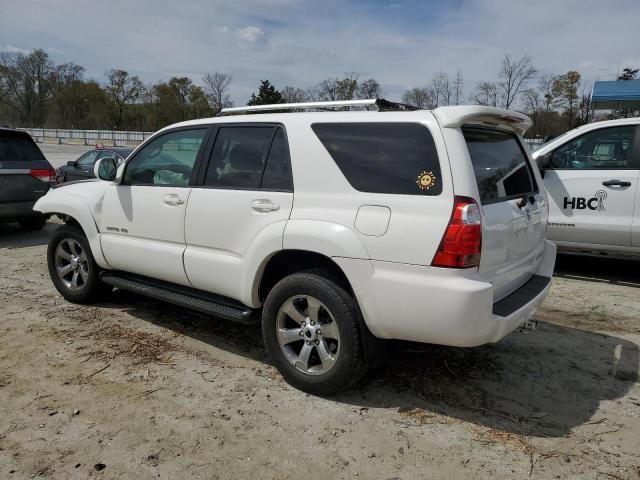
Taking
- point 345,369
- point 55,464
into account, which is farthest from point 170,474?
point 345,369

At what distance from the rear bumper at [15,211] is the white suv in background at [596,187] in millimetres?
7658

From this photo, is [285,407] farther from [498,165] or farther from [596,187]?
[596,187]

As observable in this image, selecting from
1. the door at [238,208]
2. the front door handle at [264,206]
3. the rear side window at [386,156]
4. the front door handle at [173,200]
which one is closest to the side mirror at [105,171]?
the front door handle at [173,200]

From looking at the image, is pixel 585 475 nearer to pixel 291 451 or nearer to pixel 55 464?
pixel 291 451

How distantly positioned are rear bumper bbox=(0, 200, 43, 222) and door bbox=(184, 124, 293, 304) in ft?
18.0

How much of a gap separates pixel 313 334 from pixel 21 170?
717 centimetres

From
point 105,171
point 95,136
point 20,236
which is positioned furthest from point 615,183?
point 95,136

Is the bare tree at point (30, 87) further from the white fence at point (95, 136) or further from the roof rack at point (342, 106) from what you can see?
the roof rack at point (342, 106)

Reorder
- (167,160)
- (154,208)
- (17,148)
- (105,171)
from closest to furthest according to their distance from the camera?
1. (154,208)
2. (167,160)
3. (105,171)
4. (17,148)

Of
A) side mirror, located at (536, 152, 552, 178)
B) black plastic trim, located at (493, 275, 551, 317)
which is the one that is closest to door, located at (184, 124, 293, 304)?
black plastic trim, located at (493, 275, 551, 317)

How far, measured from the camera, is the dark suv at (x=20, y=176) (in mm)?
8336

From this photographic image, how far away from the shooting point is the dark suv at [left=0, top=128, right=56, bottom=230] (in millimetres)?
8336

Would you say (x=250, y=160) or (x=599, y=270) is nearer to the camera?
(x=250, y=160)

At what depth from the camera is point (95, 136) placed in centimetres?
5859
